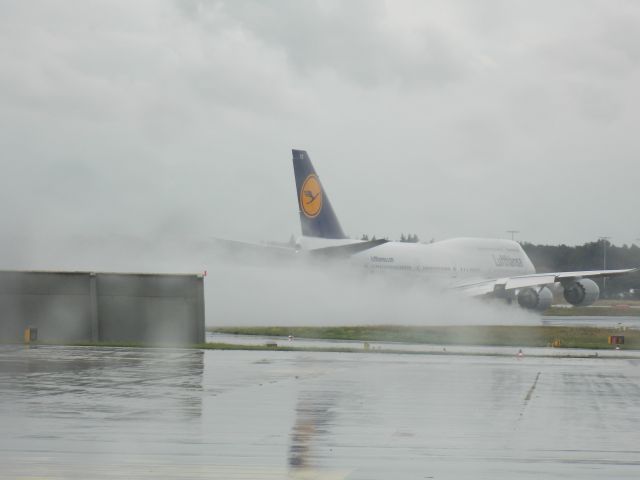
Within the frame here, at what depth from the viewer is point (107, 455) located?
1427cm

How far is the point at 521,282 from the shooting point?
7762 cm

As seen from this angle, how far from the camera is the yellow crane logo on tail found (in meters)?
72.5

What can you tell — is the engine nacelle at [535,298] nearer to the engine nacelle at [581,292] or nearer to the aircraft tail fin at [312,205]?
the engine nacelle at [581,292]

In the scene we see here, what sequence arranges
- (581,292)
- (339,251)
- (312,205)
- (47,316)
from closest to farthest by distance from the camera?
(47,316)
(339,251)
(312,205)
(581,292)

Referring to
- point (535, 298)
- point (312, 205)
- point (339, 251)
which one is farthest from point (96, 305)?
point (535, 298)

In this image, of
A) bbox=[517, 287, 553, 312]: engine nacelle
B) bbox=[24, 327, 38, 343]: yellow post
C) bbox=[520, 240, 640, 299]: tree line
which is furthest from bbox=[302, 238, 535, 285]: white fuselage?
bbox=[520, 240, 640, 299]: tree line

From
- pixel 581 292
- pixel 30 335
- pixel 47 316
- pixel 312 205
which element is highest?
pixel 312 205

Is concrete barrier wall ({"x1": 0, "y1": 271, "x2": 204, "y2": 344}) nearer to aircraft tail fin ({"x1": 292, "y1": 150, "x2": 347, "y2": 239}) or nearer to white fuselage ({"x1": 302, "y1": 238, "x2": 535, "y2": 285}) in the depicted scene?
white fuselage ({"x1": 302, "y1": 238, "x2": 535, "y2": 285})

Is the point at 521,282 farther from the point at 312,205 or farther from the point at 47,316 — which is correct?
the point at 47,316

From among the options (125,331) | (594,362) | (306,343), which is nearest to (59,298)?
(125,331)

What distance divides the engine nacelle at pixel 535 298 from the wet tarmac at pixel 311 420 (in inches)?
1694

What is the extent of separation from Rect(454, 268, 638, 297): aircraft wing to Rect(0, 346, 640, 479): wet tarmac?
44750 millimetres

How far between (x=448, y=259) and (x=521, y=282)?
5.90 meters

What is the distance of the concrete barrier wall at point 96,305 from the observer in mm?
42781
